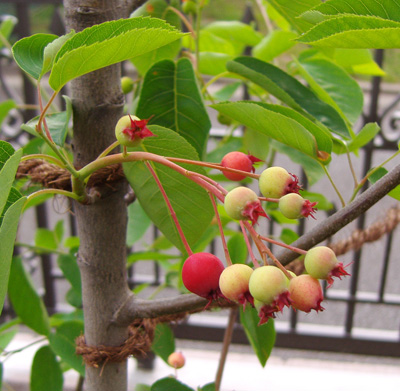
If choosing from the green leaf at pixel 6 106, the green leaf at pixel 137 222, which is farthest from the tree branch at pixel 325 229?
the green leaf at pixel 6 106

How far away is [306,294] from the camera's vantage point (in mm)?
270

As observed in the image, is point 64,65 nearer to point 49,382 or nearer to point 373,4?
point 373,4

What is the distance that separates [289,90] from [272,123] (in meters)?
0.14

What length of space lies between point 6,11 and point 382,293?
434cm

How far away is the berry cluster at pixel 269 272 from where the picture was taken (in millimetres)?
259

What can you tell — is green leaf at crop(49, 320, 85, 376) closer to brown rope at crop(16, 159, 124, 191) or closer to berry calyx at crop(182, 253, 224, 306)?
brown rope at crop(16, 159, 124, 191)

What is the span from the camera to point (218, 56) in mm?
630

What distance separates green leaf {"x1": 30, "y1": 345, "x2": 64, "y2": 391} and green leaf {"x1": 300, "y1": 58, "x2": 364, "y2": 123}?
0.50 metres

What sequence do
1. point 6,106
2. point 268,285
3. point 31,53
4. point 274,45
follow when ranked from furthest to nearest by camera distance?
point 6,106 → point 274,45 → point 31,53 → point 268,285

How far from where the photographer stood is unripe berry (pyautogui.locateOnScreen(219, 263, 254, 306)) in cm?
27

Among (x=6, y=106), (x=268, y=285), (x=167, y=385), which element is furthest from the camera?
(x=6, y=106)

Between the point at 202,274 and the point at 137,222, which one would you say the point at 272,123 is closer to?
the point at 202,274

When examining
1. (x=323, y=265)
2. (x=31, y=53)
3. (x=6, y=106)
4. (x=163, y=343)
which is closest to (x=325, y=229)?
(x=323, y=265)

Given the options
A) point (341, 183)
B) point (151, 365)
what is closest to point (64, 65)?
point (151, 365)
